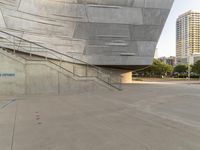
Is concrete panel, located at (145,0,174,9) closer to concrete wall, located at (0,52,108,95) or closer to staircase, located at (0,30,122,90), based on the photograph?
staircase, located at (0,30,122,90)

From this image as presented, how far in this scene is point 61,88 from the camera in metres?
16.5

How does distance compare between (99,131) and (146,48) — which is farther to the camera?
(146,48)

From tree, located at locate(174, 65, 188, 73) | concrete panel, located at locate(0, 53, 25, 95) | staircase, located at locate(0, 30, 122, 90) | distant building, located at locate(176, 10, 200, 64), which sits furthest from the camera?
distant building, located at locate(176, 10, 200, 64)

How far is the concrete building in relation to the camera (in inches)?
806

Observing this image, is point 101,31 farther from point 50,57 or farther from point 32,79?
point 32,79

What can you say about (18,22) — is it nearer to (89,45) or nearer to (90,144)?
(89,45)

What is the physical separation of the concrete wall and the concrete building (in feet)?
15.0

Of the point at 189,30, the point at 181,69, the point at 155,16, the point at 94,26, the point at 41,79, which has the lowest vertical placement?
the point at 41,79

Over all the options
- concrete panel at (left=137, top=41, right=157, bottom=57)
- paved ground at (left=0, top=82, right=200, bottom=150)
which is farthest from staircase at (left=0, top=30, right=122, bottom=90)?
paved ground at (left=0, top=82, right=200, bottom=150)

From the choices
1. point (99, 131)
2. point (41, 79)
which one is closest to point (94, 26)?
point (41, 79)

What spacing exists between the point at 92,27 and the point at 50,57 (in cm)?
550

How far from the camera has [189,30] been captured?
103250 mm

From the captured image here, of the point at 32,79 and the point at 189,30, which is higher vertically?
the point at 189,30

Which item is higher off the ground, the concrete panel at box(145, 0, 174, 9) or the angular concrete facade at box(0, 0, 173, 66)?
the concrete panel at box(145, 0, 174, 9)
